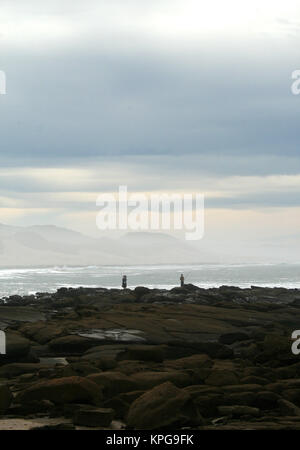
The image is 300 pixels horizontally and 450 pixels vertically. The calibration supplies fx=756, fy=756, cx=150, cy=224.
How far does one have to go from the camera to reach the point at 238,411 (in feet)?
38.1

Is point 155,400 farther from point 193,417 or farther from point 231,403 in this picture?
point 231,403

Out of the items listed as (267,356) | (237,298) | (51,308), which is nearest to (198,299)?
(237,298)

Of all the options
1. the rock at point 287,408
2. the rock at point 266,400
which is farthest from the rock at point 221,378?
the rock at point 287,408

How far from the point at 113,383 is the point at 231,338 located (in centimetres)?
863

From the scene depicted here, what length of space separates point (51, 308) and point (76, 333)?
43.1 ft

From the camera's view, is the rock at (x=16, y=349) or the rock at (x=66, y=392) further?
the rock at (x=16, y=349)

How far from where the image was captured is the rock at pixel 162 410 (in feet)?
35.0

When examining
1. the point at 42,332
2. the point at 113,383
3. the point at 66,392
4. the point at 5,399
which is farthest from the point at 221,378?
the point at 42,332

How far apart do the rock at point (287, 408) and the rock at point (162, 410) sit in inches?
64.2

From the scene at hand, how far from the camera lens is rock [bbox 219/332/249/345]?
2081 cm

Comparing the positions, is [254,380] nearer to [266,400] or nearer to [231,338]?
[266,400]

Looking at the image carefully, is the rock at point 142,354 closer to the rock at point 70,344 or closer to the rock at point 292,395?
the rock at point 70,344

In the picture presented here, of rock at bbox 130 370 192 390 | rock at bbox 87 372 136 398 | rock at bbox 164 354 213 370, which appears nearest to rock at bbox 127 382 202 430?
rock at bbox 87 372 136 398
